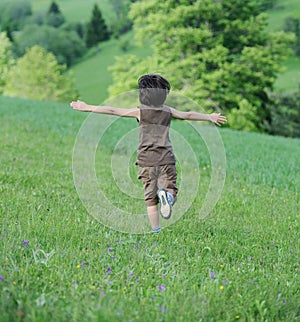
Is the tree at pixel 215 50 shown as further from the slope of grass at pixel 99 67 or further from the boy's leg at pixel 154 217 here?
the boy's leg at pixel 154 217

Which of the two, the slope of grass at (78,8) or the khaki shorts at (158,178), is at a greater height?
the khaki shorts at (158,178)

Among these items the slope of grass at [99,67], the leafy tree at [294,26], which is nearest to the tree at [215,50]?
the leafy tree at [294,26]

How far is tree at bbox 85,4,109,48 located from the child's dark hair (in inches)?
3384

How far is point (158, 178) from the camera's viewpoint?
5293mm

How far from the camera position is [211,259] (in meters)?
4.55

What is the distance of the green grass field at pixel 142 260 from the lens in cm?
320

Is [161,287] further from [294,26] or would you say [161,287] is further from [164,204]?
[294,26]

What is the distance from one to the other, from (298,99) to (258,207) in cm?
3271

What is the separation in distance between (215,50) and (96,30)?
54.8 metres

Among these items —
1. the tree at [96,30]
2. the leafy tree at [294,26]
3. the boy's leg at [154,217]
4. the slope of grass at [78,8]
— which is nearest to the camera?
the boy's leg at [154,217]

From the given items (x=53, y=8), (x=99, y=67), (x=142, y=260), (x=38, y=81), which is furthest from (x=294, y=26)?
(x=142, y=260)

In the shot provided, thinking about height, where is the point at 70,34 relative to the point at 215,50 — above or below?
below

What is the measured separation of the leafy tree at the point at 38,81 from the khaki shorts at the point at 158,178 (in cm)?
6284

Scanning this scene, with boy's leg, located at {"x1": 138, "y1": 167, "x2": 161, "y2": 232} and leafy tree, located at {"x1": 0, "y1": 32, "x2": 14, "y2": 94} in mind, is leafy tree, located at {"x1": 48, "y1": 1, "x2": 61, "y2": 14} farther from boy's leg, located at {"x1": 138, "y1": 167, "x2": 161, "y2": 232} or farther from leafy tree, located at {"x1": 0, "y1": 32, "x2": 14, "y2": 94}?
boy's leg, located at {"x1": 138, "y1": 167, "x2": 161, "y2": 232}
